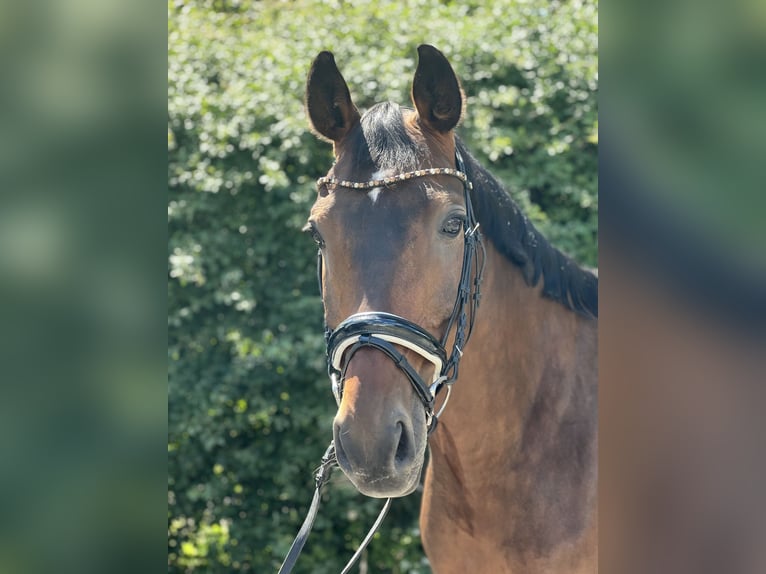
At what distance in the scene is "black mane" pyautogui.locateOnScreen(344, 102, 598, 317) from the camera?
2232 millimetres

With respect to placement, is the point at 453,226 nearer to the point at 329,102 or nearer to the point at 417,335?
the point at 417,335

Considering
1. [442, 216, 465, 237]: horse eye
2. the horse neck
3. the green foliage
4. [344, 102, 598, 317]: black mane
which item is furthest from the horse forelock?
the green foliage

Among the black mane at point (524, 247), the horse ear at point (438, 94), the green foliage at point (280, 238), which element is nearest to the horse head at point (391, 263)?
the horse ear at point (438, 94)

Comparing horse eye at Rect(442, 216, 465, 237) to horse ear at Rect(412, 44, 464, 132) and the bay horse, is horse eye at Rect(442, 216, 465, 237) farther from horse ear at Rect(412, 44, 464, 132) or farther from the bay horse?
horse ear at Rect(412, 44, 464, 132)

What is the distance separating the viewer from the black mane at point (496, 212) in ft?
7.32

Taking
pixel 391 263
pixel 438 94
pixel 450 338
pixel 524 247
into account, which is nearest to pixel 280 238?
pixel 524 247

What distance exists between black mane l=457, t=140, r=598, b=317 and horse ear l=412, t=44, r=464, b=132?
146 mm

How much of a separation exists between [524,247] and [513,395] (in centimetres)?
46

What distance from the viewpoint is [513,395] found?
2590mm
